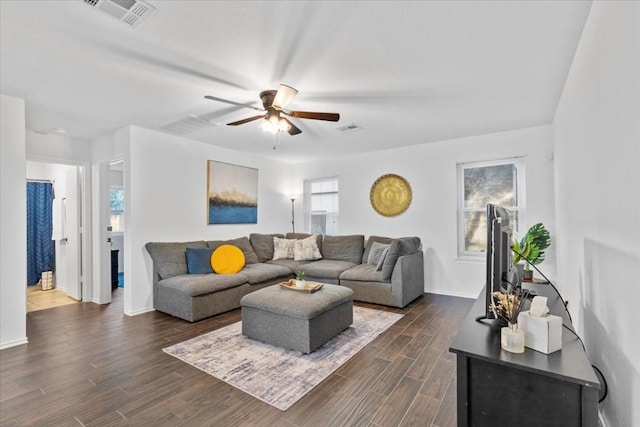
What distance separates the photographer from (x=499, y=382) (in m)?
1.21

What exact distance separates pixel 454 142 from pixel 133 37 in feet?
14.2

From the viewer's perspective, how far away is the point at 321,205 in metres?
6.36

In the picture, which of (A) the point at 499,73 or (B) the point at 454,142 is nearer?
(A) the point at 499,73

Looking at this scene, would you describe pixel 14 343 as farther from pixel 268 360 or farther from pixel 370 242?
pixel 370 242

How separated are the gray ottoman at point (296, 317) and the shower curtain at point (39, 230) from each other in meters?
4.98

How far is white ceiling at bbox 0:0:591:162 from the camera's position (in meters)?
1.82

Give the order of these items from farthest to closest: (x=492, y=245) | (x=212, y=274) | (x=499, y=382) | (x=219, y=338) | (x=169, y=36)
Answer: (x=212, y=274) < (x=219, y=338) < (x=169, y=36) < (x=492, y=245) < (x=499, y=382)

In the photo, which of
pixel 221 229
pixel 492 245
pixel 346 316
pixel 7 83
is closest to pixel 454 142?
pixel 346 316

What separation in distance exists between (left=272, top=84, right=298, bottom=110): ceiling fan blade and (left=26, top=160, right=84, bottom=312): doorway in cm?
390

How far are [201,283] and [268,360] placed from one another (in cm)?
150

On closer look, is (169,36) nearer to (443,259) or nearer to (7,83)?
(7,83)

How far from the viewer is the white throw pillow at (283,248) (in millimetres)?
5484

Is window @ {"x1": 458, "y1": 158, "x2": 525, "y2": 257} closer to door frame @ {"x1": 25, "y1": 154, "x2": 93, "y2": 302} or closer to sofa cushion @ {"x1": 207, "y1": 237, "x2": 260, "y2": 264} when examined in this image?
sofa cushion @ {"x1": 207, "y1": 237, "x2": 260, "y2": 264}

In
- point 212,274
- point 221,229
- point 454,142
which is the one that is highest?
point 454,142
